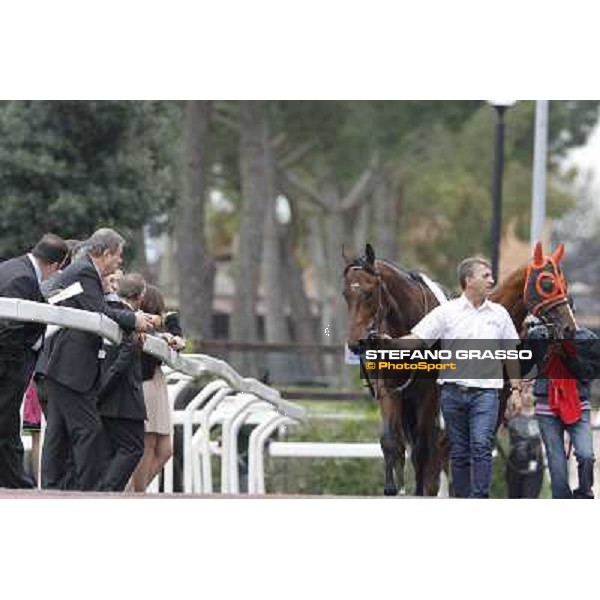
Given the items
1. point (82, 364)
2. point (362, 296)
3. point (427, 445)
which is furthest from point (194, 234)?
point (82, 364)

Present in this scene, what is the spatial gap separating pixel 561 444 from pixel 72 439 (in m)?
3.39

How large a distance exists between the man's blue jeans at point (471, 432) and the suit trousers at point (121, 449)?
6.86 ft

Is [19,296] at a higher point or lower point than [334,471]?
higher

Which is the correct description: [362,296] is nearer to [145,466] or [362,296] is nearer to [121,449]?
[145,466]

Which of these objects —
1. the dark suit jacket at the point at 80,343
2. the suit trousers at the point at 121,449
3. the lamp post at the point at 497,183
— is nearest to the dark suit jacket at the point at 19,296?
the dark suit jacket at the point at 80,343

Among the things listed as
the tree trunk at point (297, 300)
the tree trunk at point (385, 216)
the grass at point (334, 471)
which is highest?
the tree trunk at point (385, 216)

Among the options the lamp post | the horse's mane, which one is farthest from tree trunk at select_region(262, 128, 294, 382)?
the horse's mane

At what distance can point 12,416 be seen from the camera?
1102 centimetres

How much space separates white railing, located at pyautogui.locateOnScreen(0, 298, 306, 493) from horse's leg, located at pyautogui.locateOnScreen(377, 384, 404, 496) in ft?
3.39

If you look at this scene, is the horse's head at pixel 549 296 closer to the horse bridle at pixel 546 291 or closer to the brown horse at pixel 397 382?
the horse bridle at pixel 546 291

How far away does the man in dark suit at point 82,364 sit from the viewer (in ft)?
36.1

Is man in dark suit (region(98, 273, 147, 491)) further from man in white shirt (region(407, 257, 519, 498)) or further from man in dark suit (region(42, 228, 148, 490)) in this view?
man in white shirt (region(407, 257, 519, 498))

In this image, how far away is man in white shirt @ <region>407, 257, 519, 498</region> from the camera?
40.2 ft
